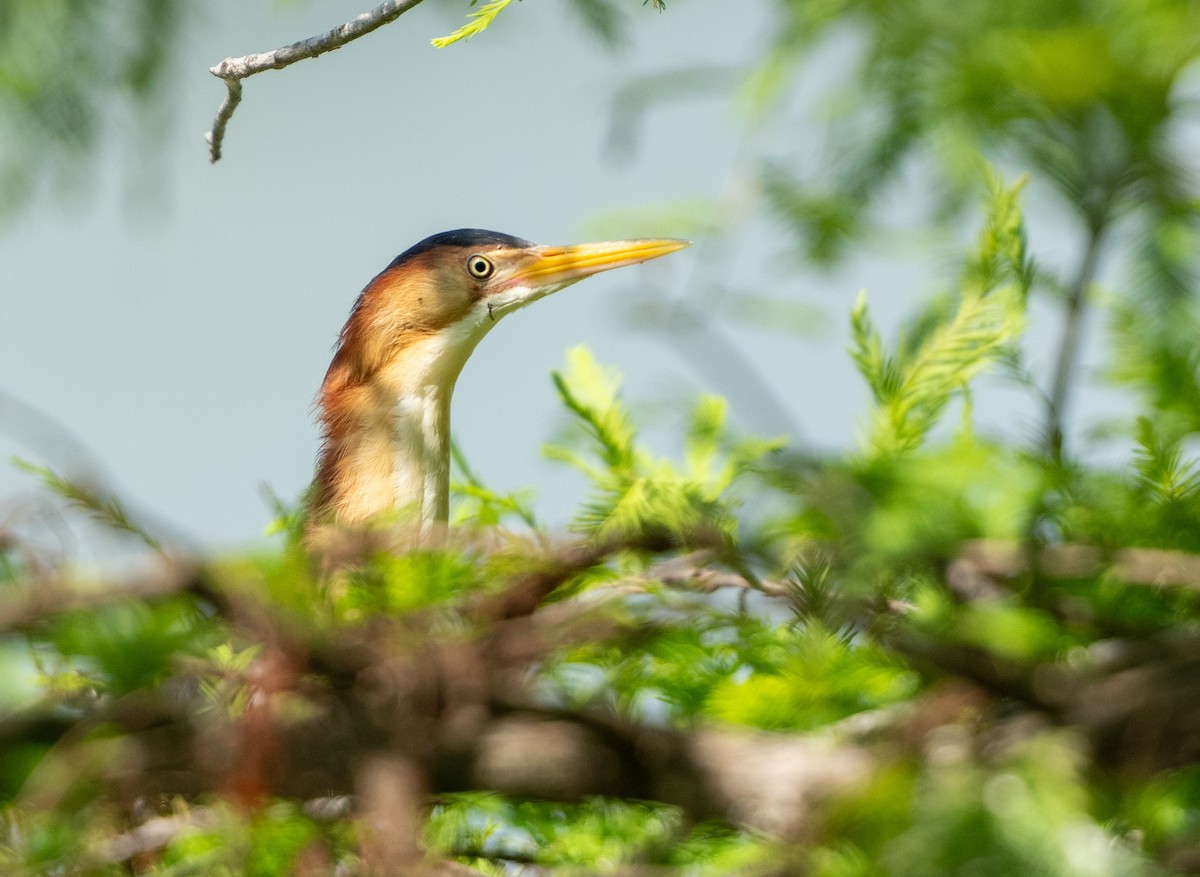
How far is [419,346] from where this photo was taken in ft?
11.1

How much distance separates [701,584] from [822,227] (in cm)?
51

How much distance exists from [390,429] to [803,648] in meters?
2.14

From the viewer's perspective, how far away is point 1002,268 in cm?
157

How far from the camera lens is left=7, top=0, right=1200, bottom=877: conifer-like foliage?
36.6 inches

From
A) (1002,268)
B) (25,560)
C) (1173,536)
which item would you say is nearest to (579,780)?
(25,560)

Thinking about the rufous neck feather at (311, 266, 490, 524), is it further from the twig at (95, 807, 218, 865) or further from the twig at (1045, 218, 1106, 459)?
the twig at (1045, 218, 1106, 459)

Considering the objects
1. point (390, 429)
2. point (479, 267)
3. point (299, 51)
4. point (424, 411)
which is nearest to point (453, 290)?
point (479, 267)

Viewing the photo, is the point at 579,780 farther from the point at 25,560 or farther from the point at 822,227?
the point at 822,227

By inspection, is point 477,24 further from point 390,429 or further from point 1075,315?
point 390,429

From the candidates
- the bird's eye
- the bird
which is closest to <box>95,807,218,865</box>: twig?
the bird

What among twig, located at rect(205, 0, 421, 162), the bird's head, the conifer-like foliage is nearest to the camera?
the conifer-like foliage

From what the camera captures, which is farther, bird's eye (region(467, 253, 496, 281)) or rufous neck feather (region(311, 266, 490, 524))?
bird's eye (region(467, 253, 496, 281))

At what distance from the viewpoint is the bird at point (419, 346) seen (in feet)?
9.95

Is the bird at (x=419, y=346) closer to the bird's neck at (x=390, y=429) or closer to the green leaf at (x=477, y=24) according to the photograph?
the bird's neck at (x=390, y=429)
